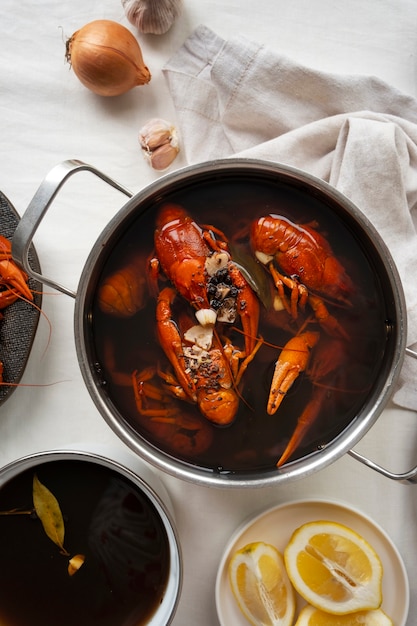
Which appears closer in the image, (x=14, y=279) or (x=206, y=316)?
(x=206, y=316)

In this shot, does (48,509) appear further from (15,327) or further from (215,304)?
(215,304)

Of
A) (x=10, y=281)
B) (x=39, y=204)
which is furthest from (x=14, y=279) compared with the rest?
(x=39, y=204)

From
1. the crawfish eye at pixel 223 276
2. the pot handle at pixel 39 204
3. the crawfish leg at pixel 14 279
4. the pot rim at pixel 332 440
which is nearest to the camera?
the pot handle at pixel 39 204

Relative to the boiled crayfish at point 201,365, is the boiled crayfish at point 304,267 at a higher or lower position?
higher

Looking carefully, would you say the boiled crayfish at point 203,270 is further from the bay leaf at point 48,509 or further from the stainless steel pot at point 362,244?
the bay leaf at point 48,509

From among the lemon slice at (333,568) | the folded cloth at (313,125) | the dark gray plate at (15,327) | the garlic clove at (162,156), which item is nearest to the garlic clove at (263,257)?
the folded cloth at (313,125)

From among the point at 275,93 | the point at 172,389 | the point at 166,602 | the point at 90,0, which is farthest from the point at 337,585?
the point at 90,0
